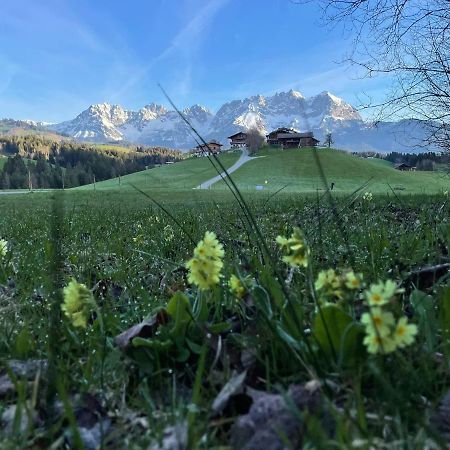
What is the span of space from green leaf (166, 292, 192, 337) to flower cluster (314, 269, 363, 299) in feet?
1.57

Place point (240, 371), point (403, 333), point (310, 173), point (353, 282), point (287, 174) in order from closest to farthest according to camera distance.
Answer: point (403, 333) < point (353, 282) < point (240, 371) < point (310, 173) < point (287, 174)

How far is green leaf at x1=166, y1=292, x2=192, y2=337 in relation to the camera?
160 centimetres

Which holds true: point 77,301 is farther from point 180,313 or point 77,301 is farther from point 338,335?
point 338,335

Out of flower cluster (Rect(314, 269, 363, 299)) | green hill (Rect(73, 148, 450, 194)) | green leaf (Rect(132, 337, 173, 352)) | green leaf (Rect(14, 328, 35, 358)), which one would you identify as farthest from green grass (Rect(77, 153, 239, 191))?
flower cluster (Rect(314, 269, 363, 299))

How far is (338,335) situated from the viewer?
54.0 inches

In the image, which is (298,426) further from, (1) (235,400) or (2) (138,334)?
(2) (138,334)

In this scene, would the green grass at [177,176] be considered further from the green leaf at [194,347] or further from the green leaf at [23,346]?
the green leaf at [194,347]

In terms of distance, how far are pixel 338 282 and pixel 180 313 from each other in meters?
0.62

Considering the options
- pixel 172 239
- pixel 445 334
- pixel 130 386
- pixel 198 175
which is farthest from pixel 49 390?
pixel 198 175

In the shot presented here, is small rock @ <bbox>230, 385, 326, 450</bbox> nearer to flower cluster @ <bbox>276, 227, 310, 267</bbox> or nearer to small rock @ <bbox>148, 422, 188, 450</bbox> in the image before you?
small rock @ <bbox>148, 422, 188, 450</bbox>

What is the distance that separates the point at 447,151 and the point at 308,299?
12.1 meters

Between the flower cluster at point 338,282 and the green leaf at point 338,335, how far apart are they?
61 mm

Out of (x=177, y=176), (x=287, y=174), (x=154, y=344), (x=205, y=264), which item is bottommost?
(x=154, y=344)

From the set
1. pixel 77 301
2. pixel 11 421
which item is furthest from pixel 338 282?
pixel 11 421
